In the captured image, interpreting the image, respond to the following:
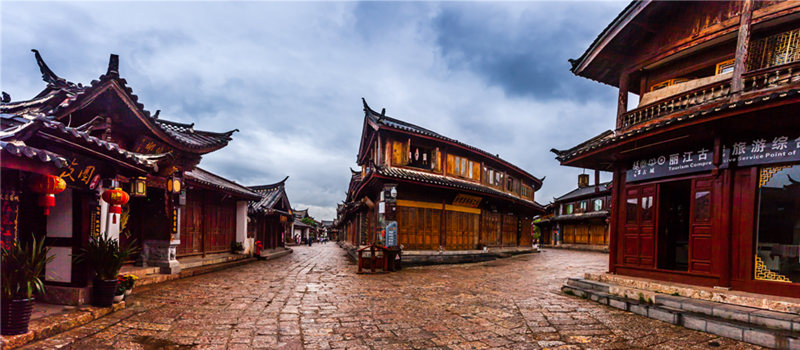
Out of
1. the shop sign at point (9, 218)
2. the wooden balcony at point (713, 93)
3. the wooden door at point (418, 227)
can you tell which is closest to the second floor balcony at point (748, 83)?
the wooden balcony at point (713, 93)

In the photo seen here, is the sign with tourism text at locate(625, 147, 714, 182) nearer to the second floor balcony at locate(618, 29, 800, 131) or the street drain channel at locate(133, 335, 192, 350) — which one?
the second floor balcony at locate(618, 29, 800, 131)

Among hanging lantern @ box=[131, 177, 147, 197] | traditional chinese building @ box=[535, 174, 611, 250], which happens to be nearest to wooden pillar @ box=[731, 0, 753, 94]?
hanging lantern @ box=[131, 177, 147, 197]

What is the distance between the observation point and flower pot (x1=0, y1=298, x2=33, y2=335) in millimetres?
4762

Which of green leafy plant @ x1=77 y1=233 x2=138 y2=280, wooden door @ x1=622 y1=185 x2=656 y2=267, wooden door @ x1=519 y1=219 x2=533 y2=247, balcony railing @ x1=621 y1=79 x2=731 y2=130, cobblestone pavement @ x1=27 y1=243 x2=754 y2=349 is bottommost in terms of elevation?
wooden door @ x1=519 y1=219 x2=533 y2=247

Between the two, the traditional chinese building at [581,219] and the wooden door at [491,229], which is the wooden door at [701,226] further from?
the traditional chinese building at [581,219]

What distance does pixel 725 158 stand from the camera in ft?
23.5

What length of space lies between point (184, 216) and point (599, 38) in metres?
14.7

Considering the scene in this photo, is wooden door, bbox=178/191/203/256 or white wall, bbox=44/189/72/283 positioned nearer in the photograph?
white wall, bbox=44/189/72/283

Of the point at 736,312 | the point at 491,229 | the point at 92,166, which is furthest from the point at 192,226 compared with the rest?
the point at 736,312

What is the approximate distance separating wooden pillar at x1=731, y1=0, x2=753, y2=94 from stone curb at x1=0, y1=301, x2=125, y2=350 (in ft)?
39.7

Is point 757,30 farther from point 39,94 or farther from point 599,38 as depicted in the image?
point 39,94

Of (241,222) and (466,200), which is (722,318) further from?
(241,222)

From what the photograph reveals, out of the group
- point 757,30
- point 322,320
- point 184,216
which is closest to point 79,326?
point 322,320

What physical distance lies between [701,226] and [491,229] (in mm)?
14638
